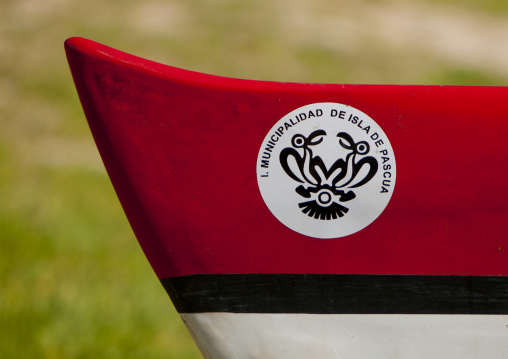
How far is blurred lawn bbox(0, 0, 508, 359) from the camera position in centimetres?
276

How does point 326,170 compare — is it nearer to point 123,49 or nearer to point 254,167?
point 254,167

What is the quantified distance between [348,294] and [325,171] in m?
0.29

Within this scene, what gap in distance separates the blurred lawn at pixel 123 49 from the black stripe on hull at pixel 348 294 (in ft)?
4.12

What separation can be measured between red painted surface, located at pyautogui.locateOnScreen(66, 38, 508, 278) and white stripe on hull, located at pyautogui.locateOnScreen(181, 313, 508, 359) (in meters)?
0.11

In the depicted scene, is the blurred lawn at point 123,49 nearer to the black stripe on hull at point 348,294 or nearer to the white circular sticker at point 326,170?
the black stripe on hull at point 348,294

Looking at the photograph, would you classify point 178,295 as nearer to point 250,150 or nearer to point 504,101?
point 250,150

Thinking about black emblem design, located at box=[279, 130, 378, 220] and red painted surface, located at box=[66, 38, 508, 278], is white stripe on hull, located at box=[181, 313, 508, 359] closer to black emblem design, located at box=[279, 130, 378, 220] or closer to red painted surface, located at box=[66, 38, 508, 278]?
red painted surface, located at box=[66, 38, 508, 278]

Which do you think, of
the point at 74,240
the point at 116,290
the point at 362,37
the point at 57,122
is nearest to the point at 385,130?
the point at 116,290

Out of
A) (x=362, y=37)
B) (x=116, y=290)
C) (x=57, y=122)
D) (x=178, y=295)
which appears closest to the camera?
(x=178, y=295)

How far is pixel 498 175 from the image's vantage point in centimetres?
142

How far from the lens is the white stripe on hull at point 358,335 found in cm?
147

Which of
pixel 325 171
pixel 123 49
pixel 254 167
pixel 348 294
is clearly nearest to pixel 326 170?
pixel 325 171

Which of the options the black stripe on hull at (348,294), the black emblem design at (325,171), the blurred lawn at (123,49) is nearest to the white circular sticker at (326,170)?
the black emblem design at (325,171)

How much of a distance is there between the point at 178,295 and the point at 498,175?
0.79 m
